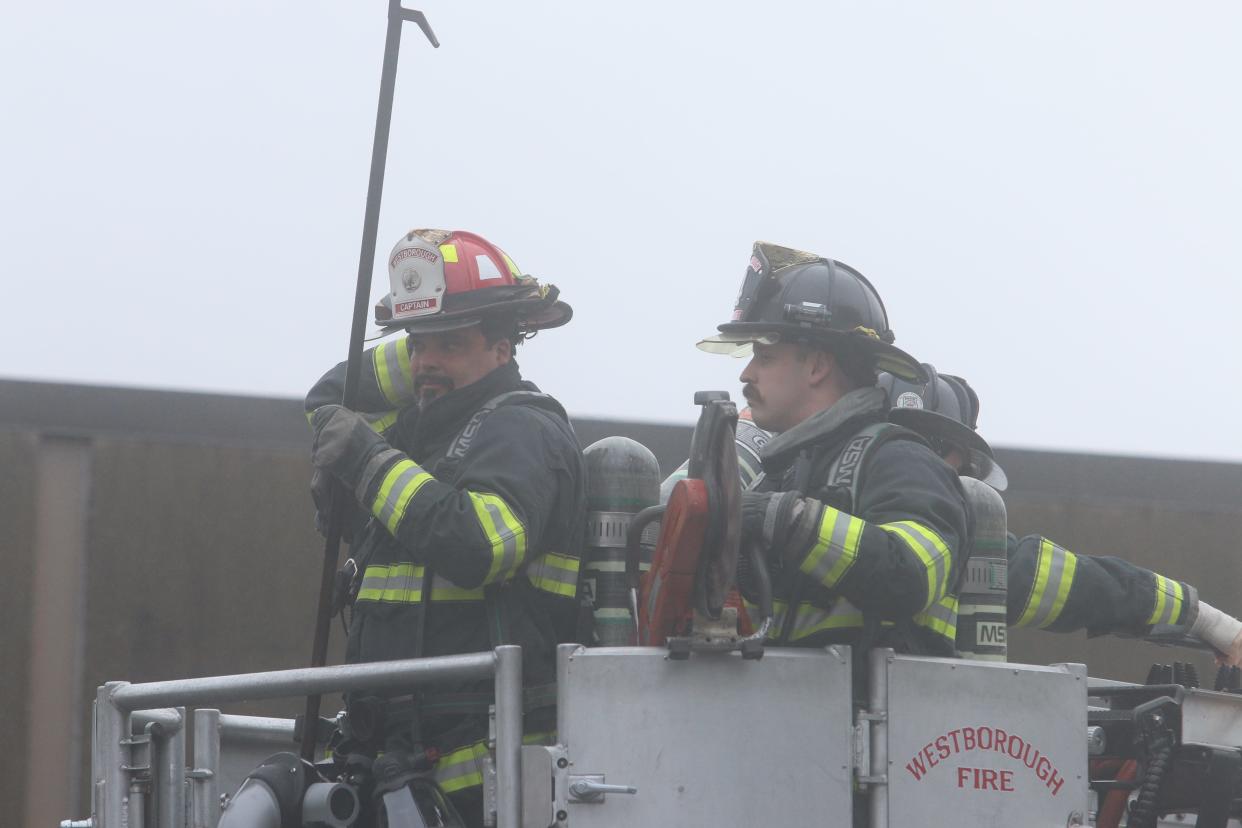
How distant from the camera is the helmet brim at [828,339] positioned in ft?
12.9

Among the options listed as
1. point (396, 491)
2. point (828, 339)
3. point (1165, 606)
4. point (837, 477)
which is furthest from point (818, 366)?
point (1165, 606)

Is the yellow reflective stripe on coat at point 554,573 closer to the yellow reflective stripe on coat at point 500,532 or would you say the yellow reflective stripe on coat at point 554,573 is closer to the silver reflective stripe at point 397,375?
the yellow reflective stripe on coat at point 500,532

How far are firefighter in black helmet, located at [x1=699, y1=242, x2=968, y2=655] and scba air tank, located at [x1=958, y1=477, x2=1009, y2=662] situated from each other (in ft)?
0.97

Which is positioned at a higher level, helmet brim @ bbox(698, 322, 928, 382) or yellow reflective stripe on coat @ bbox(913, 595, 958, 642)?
helmet brim @ bbox(698, 322, 928, 382)

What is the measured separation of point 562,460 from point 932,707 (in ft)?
3.40

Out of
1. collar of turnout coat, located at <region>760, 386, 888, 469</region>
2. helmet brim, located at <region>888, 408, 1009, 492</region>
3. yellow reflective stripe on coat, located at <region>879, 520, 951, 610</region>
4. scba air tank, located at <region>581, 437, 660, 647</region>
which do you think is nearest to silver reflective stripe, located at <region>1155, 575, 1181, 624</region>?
helmet brim, located at <region>888, 408, 1009, 492</region>

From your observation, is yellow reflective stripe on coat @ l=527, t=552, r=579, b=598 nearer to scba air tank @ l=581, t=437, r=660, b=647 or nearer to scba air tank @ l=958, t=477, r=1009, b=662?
scba air tank @ l=581, t=437, r=660, b=647

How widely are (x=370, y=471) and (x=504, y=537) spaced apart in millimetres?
356

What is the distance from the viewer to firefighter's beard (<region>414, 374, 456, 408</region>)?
4078 mm

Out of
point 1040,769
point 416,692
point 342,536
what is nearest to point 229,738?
point 342,536

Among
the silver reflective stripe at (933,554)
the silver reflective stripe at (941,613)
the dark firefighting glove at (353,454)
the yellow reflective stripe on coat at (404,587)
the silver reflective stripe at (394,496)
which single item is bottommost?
the silver reflective stripe at (941,613)

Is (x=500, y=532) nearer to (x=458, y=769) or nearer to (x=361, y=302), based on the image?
(x=458, y=769)

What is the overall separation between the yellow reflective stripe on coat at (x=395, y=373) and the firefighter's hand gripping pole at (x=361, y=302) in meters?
0.27

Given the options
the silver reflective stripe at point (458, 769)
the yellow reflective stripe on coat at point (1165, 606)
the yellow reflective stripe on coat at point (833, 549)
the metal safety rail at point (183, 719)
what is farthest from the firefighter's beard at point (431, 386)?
the yellow reflective stripe on coat at point (1165, 606)
